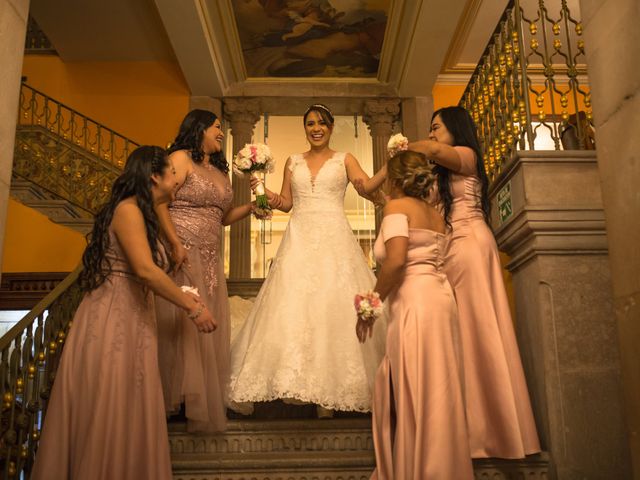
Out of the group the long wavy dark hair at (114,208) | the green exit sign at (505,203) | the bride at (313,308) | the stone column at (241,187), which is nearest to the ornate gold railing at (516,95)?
the green exit sign at (505,203)

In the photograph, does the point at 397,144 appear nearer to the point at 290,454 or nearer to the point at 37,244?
the point at 290,454

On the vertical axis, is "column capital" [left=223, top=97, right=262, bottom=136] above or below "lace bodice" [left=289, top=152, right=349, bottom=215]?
above

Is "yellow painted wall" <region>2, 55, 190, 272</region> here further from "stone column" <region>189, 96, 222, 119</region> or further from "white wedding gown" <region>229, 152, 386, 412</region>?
"white wedding gown" <region>229, 152, 386, 412</region>

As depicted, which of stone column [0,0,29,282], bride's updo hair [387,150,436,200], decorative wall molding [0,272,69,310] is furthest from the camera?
decorative wall molding [0,272,69,310]

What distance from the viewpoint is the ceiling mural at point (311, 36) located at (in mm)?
9984

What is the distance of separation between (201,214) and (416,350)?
193 centimetres

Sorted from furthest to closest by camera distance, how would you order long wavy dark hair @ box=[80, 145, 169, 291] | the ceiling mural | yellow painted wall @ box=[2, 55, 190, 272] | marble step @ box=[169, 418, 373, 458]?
yellow painted wall @ box=[2, 55, 190, 272], the ceiling mural, marble step @ box=[169, 418, 373, 458], long wavy dark hair @ box=[80, 145, 169, 291]

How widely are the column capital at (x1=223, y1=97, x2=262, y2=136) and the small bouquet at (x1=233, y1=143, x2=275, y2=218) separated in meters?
6.67

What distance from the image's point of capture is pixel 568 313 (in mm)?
3898

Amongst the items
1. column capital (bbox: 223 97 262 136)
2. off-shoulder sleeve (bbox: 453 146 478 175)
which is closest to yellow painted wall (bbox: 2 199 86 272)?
column capital (bbox: 223 97 262 136)

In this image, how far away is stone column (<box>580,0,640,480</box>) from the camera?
106 inches

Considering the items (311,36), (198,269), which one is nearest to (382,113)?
(311,36)

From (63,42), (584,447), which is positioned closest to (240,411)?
(584,447)

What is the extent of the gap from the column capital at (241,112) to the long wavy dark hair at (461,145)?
24.6 feet
